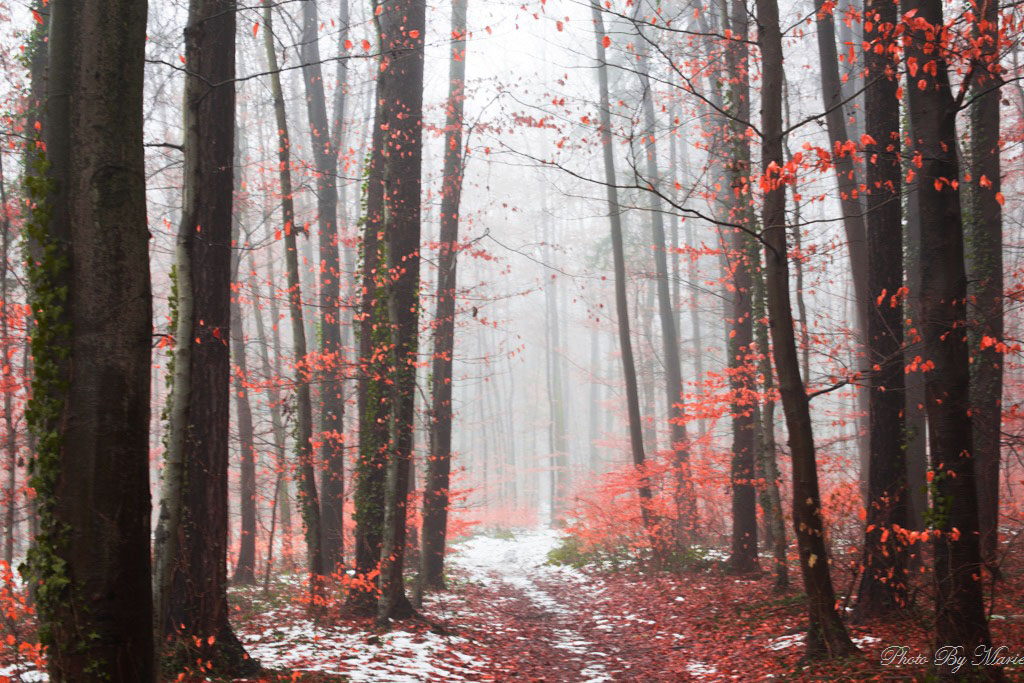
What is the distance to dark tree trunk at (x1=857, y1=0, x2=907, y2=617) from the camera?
23.3ft

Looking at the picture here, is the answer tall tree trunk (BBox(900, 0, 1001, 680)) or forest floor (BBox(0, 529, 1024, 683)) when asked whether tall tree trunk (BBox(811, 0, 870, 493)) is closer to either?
tall tree trunk (BBox(900, 0, 1001, 680))

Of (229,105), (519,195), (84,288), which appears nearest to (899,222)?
(229,105)

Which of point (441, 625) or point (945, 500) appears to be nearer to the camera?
point (945, 500)

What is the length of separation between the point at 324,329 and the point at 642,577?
764cm

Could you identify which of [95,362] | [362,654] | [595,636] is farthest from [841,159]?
[95,362]

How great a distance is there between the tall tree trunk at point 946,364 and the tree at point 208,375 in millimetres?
5472

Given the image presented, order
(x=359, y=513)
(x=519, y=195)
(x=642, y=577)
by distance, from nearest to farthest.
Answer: (x=359, y=513) → (x=642, y=577) → (x=519, y=195)

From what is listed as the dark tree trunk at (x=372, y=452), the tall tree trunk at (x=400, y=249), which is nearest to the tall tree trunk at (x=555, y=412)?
the dark tree trunk at (x=372, y=452)

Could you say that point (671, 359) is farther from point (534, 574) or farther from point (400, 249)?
point (400, 249)

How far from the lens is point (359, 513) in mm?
9836

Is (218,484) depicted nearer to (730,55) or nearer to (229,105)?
(229,105)

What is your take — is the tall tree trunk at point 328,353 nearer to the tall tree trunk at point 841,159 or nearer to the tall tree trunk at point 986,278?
the tall tree trunk at point 841,159

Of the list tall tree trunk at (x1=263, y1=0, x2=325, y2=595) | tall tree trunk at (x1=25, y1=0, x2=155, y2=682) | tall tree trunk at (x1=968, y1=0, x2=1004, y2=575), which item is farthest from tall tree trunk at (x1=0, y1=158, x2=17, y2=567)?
tall tree trunk at (x1=968, y1=0, x2=1004, y2=575)

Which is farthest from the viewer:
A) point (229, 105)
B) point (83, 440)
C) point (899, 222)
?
point (899, 222)
